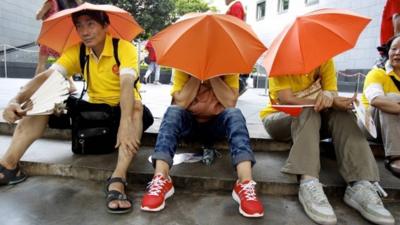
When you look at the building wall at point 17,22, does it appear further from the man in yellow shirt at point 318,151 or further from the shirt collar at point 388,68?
the shirt collar at point 388,68

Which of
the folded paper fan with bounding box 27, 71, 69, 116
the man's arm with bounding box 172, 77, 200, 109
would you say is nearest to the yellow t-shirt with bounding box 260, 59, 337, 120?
the man's arm with bounding box 172, 77, 200, 109

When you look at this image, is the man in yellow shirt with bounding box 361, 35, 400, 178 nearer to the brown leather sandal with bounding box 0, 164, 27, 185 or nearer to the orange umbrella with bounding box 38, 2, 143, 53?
the orange umbrella with bounding box 38, 2, 143, 53

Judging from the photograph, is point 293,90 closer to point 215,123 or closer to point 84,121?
point 215,123

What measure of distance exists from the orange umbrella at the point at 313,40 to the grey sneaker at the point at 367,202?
90 cm

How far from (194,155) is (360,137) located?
4.57 feet

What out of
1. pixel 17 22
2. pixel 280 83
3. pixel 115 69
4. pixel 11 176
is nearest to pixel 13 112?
pixel 11 176

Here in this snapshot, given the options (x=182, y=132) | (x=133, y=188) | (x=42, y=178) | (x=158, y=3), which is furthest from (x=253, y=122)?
(x=158, y=3)

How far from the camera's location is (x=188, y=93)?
2.48 meters

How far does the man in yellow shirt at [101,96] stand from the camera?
7.50 ft

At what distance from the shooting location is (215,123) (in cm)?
259

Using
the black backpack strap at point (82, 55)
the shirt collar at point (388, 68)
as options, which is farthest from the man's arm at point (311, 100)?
the black backpack strap at point (82, 55)

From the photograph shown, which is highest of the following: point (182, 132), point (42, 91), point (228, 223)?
point (42, 91)

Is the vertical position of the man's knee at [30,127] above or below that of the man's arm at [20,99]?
below

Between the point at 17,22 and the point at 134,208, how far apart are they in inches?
727
